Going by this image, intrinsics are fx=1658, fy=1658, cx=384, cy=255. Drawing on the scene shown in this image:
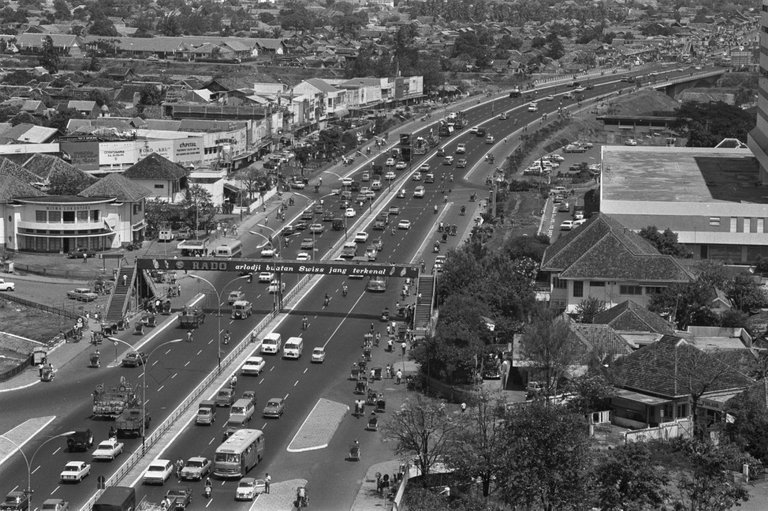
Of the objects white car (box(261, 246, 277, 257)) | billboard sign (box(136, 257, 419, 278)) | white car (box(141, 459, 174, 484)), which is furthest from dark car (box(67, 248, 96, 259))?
white car (box(141, 459, 174, 484))

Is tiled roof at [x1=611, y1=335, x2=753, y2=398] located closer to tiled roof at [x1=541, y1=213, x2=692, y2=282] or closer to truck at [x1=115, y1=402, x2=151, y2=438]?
tiled roof at [x1=541, y1=213, x2=692, y2=282]

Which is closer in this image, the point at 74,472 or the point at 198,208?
the point at 74,472

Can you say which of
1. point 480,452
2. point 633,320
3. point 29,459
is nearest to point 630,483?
point 480,452

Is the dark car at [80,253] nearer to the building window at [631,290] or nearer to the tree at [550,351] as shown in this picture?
the building window at [631,290]

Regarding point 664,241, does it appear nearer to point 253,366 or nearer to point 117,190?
point 253,366

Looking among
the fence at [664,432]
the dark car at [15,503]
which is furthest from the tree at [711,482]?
the dark car at [15,503]

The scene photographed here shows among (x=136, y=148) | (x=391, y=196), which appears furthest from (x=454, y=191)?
(x=136, y=148)
